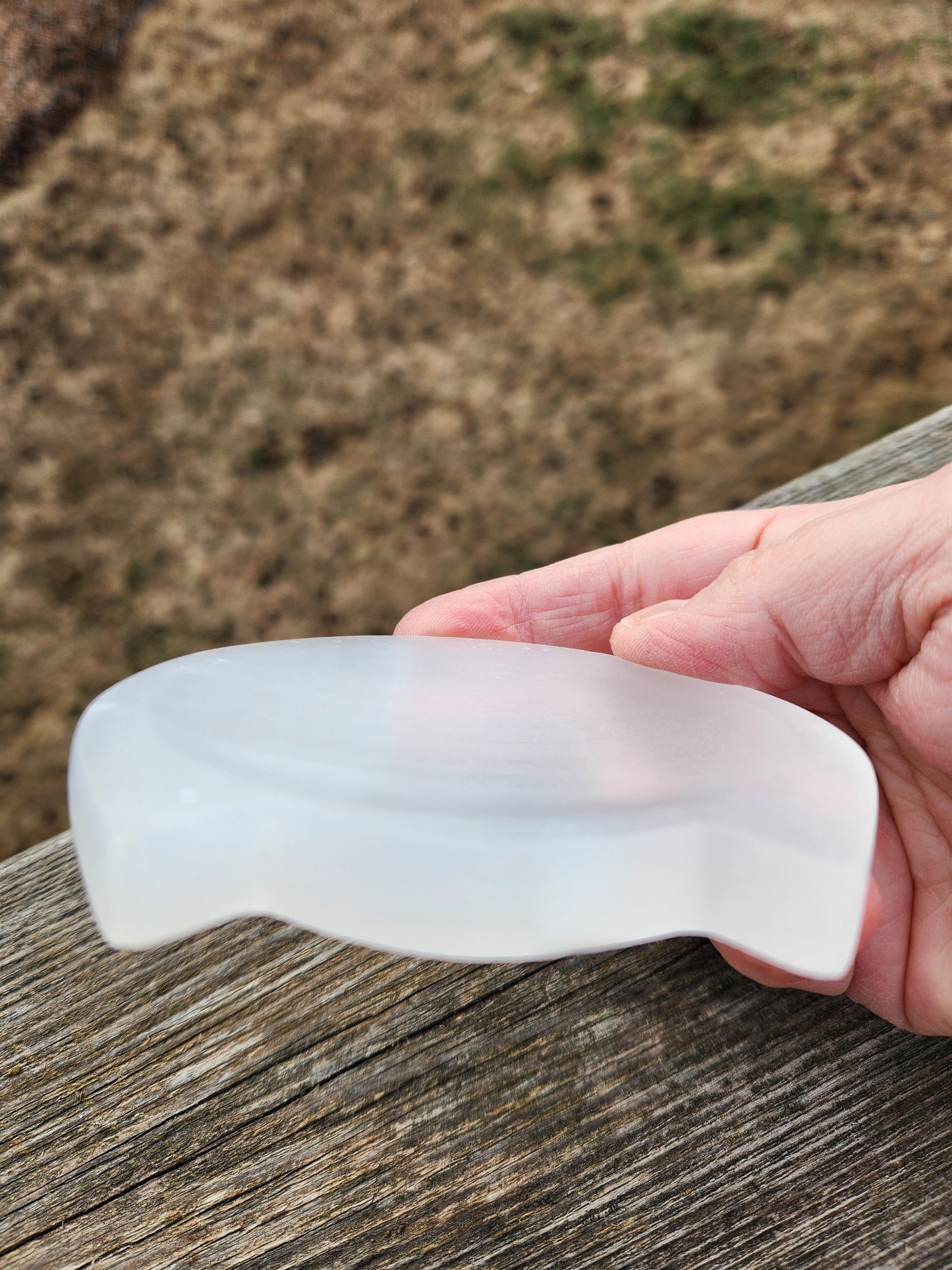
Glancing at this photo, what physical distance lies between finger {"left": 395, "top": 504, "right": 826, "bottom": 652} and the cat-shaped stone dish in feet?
0.52

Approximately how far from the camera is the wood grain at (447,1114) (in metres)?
0.53

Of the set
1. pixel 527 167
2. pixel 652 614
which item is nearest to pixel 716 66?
pixel 527 167

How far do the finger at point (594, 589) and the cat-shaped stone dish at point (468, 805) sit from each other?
159 mm

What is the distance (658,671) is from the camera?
0.56m

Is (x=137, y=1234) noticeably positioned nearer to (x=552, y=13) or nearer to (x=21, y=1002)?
(x=21, y=1002)

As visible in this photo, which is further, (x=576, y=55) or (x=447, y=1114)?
(x=576, y=55)

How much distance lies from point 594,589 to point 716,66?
94 cm

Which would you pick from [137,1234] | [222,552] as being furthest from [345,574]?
[137,1234]

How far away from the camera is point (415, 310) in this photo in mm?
1256

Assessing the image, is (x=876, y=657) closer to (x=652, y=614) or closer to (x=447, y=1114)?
(x=652, y=614)

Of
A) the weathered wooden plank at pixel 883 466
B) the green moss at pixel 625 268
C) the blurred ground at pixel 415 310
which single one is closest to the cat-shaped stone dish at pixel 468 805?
the weathered wooden plank at pixel 883 466

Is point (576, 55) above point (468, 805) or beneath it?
above

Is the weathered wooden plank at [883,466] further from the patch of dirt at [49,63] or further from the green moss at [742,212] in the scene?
the patch of dirt at [49,63]

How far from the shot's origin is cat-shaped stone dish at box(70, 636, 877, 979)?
1.52 ft
